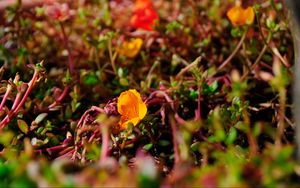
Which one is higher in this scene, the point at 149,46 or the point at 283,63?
the point at 149,46

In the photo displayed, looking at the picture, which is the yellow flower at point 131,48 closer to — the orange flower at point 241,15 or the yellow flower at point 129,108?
the orange flower at point 241,15

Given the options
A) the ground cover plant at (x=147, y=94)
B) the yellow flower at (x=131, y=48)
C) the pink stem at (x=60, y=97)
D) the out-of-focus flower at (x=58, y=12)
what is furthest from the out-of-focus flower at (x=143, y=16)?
the pink stem at (x=60, y=97)

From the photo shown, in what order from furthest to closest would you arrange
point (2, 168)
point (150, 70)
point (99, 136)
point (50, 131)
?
point (150, 70)
point (50, 131)
point (99, 136)
point (2, 168)

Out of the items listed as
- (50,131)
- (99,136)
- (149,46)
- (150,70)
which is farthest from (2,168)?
(149,46)

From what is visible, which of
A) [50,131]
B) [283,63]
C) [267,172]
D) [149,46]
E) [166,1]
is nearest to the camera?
[267,172]

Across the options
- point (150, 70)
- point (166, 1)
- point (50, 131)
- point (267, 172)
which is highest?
point (166, 1)

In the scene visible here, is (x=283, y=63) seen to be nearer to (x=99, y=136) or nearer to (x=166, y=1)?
(x=99, y=136)

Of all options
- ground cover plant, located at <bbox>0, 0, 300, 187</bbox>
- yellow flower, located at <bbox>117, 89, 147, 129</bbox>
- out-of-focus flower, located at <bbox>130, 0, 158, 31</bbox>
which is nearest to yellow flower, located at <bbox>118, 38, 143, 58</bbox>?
ground cover plant, located at <bbox>0, 0, 300, 187</bbox>

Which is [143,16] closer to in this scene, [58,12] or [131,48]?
[131,48]
